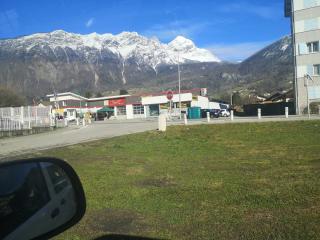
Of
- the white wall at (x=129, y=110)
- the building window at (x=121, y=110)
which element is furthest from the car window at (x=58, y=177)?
the building window at (x=121, y=110)

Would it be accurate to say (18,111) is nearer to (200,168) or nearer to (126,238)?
(200,168)

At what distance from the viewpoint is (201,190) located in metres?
9.58

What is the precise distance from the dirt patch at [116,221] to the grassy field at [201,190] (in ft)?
0.05

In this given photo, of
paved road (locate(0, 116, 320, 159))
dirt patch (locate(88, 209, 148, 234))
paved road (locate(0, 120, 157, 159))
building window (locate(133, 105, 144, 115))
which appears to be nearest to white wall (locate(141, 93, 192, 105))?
building window (locate(133, 105, 144, 115))

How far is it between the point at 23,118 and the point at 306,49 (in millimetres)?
37323

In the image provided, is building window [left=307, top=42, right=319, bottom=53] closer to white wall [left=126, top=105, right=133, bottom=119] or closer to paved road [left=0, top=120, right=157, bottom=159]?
paved road [left=0, top=120, right=157, bottom=159]

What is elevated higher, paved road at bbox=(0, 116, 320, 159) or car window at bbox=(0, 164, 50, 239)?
car window at bbox=(0, 164, 50, 239)

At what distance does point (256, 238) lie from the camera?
6.24 metres

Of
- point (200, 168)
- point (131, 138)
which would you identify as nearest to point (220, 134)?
point (131, 138)

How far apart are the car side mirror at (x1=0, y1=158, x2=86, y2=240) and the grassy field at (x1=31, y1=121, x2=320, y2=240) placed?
333 centimetres

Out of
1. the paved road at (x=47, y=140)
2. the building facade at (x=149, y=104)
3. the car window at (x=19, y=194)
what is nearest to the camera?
the car window at (x=19, y=194)

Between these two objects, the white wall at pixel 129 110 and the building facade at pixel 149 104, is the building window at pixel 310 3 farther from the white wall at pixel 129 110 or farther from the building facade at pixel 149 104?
the white wall at pixel 129 110

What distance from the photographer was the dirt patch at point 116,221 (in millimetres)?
7090

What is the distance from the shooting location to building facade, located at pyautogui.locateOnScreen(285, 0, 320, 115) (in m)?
58.2
